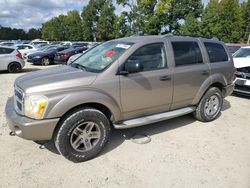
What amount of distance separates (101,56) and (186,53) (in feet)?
5.51

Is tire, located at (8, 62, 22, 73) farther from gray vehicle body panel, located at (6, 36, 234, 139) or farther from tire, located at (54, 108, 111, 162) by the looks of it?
tire, located at (54, 108, 111, 162)

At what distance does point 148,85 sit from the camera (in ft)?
13.3

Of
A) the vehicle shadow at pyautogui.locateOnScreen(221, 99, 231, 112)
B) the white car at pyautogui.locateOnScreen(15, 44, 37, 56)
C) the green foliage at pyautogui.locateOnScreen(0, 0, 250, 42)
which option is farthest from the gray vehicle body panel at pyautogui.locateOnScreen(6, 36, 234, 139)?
the green foliage at pyautogui.locateOnScreen(0, 0, 250, 42)

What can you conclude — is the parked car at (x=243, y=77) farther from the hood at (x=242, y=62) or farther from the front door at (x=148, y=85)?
the front door at (x=148, y=85)

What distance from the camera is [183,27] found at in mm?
38062

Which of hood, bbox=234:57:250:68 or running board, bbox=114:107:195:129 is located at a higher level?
hood, bbox=234:57:250:68

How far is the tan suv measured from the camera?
3.31 m

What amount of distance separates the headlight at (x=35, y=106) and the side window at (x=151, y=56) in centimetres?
152

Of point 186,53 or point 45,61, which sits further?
point 45,61

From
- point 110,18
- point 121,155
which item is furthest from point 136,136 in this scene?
point 110,18

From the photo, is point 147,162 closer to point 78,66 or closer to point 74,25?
point 78,66

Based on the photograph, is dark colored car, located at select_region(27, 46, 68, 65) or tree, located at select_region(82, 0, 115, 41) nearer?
dark colored car, located at select_region(27, 46, 68, 65)

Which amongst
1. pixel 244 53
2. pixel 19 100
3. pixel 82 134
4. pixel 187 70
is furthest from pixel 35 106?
pixel 244 53

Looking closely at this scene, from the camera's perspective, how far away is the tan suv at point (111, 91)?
10.9 ft
